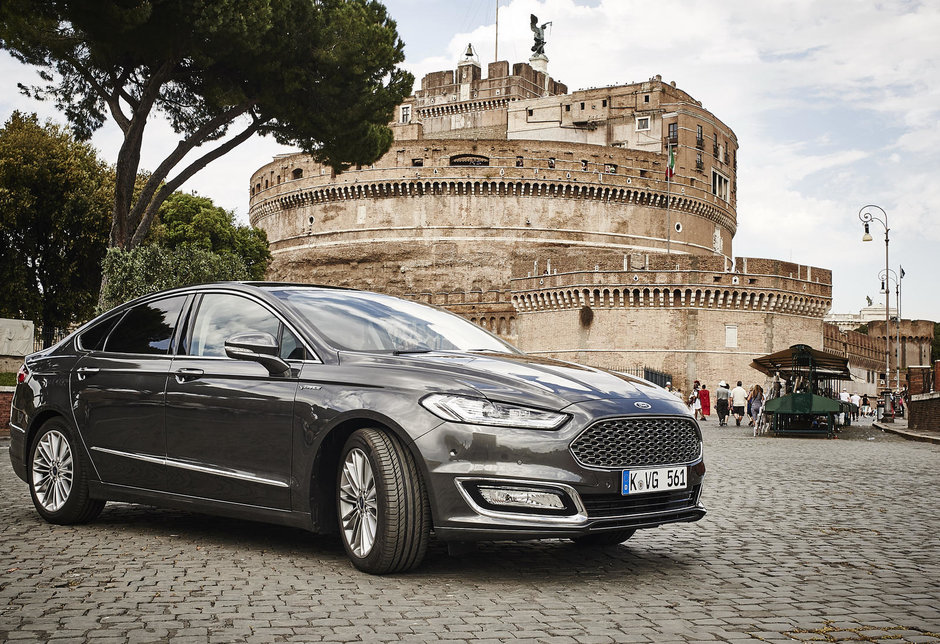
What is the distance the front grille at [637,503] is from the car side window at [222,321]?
2.02m

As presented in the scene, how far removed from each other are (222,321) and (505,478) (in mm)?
2183

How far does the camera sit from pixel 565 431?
4.31 m

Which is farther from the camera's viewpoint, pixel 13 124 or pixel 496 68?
pixel 496 68

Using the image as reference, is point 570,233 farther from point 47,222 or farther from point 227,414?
point 227,414

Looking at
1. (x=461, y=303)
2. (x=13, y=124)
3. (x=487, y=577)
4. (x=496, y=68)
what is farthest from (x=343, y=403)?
(x=496, y=68)

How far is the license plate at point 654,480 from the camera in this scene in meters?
4.47

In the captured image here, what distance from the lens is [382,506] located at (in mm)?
4359

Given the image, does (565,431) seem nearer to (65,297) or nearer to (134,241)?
(134,241)

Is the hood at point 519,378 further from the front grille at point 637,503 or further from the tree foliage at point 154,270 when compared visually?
the tree foliage at point 154,270

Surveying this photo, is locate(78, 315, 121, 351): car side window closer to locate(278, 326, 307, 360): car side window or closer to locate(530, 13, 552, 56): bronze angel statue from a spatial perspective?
locate(278, 326, 307, 360): car side window

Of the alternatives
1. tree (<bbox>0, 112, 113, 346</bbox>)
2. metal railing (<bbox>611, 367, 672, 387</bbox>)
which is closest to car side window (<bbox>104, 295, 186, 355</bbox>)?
tree (<bbox>0, 112, 113, 346</bbox>)

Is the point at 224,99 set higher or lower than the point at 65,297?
higher

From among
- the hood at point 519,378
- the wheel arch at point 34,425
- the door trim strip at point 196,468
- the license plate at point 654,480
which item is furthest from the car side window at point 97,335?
the license plate at point 654,480

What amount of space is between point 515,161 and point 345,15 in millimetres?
43759
